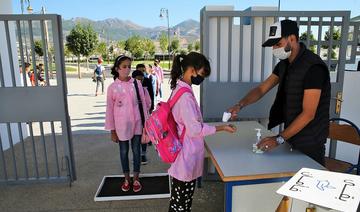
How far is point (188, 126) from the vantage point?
1803mm

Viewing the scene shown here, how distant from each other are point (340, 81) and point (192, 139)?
221 centimetres

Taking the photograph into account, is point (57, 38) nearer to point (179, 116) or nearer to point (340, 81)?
point (179, 116)

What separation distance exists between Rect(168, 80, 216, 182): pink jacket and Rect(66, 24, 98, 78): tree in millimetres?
22772

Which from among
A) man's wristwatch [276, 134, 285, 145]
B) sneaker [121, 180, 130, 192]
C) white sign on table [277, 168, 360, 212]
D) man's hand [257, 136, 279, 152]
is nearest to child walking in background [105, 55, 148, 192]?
sneaker [121, 180, 130, 192]

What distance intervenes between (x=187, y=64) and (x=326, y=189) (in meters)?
1.18

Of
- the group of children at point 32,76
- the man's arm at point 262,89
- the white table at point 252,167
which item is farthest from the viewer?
the group of children at point 32,76

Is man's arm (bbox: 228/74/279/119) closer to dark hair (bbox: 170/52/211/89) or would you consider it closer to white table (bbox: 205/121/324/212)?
white table (bbox: 205/121/324/212)

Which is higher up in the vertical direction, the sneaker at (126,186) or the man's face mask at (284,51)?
the man's face mask at (284,51)

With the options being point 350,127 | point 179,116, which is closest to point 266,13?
point 350,127

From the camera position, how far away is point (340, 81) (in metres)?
3.16

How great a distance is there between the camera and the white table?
164 centimetres

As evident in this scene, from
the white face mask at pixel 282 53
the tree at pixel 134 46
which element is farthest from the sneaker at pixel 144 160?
the tree at pixel 134 46

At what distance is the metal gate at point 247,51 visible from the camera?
3.08 meters

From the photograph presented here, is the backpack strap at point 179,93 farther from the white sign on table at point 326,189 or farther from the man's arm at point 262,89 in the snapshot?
the white sign on table at point 326,189
